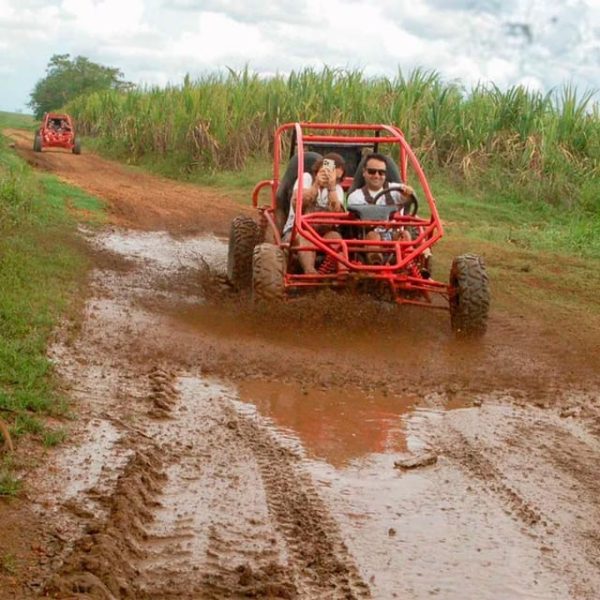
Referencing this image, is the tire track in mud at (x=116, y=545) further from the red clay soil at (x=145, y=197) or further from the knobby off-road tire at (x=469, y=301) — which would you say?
the red clay soil at (x=145, y=197)

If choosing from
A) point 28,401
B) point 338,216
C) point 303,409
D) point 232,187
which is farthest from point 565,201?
point 28,401

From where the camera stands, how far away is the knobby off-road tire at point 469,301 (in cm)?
771

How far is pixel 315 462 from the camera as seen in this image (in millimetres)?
4762

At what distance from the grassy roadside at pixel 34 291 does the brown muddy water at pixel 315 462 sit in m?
0.16

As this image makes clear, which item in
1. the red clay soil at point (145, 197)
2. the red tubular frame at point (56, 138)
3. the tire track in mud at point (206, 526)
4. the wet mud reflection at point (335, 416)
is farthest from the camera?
the red tubular frame at point (56, 138)

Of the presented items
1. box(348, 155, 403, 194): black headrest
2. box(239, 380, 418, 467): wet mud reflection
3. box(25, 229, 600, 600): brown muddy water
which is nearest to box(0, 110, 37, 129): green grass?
box(348, 155, 403, 194): black headrest

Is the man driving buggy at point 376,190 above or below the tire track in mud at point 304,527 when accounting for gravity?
above

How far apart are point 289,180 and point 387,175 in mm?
789

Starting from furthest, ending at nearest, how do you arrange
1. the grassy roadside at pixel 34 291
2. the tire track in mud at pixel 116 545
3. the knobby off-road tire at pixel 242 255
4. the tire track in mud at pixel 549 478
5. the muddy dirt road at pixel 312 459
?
the knobby off-road tire at pixel 242 255 < the grassy roadside at pixel 34 291 < the tire track in mud at pixel 549 478 < the muddy dirt road at pixel 312 459 < the tire track in mud at pixel 116 545

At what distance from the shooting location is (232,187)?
64.6 ft

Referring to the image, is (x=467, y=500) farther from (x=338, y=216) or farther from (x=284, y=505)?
(x=338, y=216)

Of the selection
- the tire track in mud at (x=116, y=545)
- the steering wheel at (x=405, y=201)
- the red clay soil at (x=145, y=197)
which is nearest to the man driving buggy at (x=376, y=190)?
the steering wheel at (x=405, y=201)

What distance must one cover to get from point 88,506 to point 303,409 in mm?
1953

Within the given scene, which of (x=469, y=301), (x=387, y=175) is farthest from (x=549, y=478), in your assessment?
(x=387, y=175)
